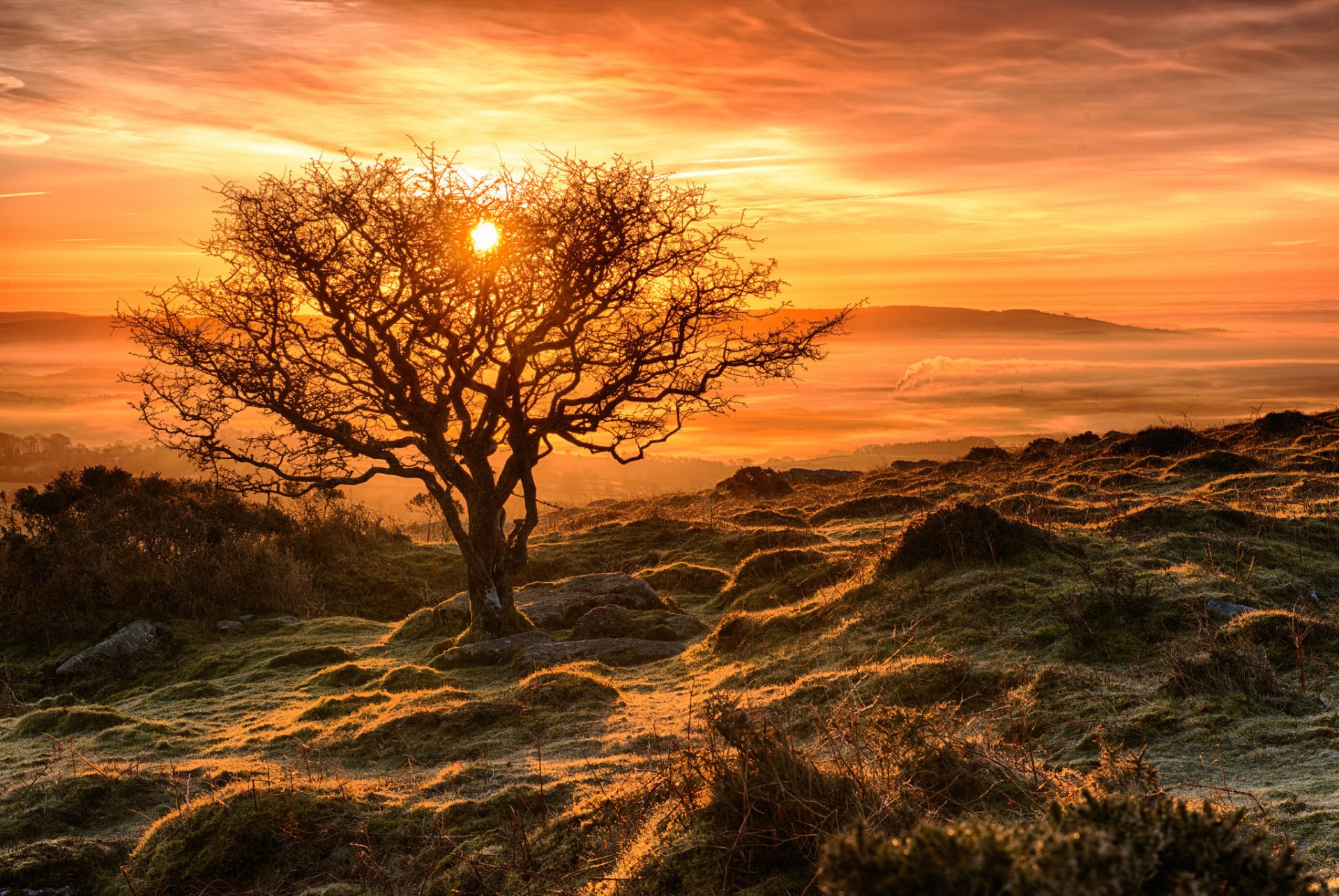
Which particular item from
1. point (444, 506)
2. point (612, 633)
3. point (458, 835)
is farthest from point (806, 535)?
point (458, 835)

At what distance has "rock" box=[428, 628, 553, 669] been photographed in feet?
55.4

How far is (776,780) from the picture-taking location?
5.83 metres

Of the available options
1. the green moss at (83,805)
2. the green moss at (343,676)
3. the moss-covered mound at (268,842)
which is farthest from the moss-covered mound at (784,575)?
the green moss at (83,805)

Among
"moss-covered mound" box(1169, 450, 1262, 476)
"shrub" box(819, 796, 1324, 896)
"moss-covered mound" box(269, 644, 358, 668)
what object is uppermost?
"shrub" box(819, 796, 1324, 896)

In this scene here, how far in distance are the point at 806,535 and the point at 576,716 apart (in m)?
11.0

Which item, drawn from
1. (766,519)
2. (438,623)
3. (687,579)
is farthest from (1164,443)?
(438,623)

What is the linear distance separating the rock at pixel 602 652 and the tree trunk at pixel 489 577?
1.56 meters

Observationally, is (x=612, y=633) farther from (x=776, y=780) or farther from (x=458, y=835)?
(x=776, y=780)

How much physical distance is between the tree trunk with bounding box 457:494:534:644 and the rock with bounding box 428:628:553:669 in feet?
2.18

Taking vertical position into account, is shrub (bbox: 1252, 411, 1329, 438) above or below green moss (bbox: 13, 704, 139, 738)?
above

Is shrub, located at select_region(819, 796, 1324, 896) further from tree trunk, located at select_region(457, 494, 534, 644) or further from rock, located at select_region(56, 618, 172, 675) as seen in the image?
rock, located at select_region(56, 618, 172, 675)

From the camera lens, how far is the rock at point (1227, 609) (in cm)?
1098

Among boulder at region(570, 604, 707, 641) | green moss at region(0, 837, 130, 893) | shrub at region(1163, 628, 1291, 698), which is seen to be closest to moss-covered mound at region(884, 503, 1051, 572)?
boulder at region(570, 604, 707, 641)

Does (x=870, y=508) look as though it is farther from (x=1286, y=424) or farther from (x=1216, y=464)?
(x=1286, y=424)
